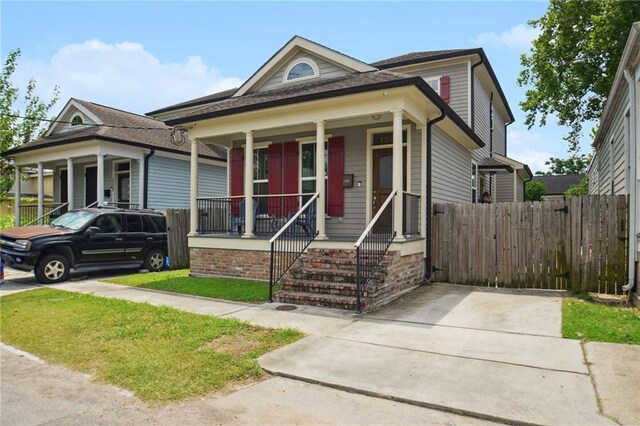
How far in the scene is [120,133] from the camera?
615 inches

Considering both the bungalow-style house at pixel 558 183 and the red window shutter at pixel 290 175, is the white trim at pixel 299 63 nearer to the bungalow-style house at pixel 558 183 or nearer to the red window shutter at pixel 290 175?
the red window shutter at pixel 290 175

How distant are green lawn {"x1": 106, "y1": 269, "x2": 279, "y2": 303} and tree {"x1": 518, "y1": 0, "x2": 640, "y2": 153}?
51.5ft

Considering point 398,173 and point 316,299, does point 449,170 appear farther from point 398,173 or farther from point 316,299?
point 316,299

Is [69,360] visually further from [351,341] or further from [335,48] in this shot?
[335,48]

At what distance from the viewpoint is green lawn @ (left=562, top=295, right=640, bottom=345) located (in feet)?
17.3

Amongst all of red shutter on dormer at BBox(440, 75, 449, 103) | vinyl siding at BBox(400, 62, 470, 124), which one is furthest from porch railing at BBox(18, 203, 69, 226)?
vinyl siding at BBox(400, 62, 470, 124)

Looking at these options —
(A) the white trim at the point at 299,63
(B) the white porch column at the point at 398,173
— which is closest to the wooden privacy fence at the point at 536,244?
(B) the white porch column at the point at 398,173

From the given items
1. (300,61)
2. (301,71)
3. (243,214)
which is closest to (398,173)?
(243,214)

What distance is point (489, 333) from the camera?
5.64 m

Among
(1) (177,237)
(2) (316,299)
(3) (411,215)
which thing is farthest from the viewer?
(1) (177,237)

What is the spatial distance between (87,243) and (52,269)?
0.99 meters

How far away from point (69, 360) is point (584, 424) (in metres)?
5.17

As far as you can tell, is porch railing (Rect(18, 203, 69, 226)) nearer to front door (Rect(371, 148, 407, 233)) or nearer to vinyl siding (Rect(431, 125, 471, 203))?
front door (Rect(371, 148, 407, 233))

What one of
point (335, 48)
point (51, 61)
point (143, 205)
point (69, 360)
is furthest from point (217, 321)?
point (51, 61)
